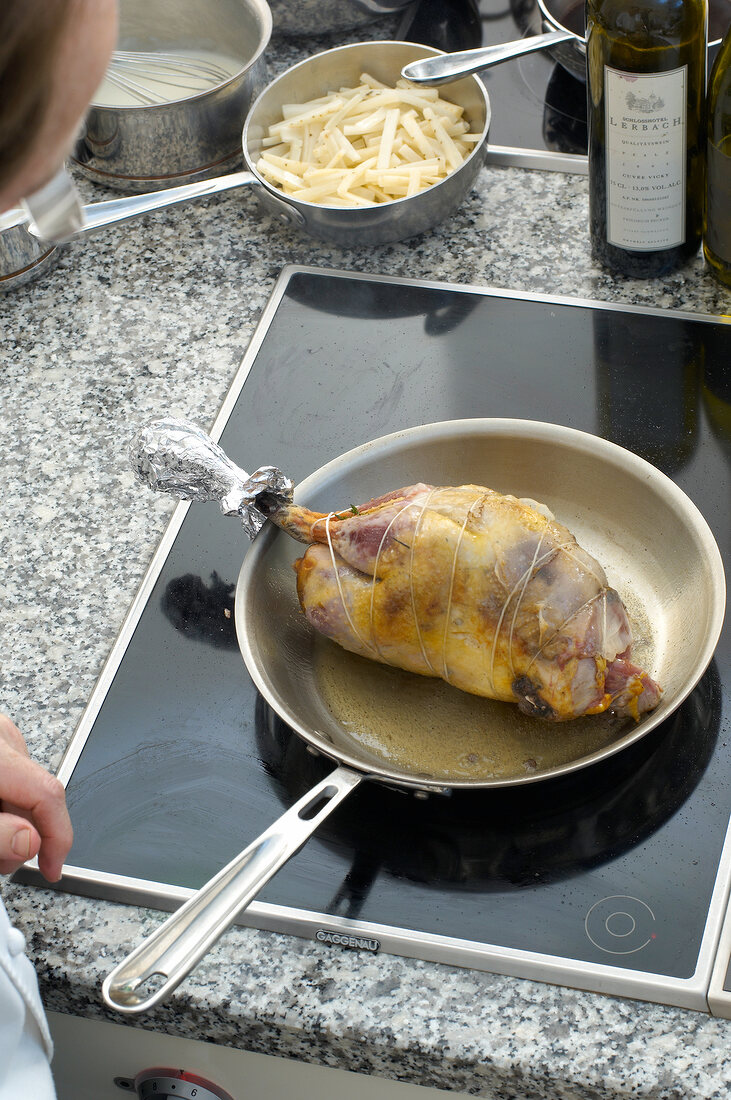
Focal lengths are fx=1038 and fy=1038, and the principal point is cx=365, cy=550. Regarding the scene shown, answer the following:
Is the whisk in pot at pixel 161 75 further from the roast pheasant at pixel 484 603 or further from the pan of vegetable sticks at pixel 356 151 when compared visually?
the roast pheasant at pixel 484 603

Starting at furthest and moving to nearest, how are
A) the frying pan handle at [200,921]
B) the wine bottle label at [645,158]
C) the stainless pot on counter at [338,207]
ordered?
the stainless pot on counter at [338,207]
the wine bottle label at [645,158]
the frying pan handle at [200,921]

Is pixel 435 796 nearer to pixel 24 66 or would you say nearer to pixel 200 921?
pixel 200 921

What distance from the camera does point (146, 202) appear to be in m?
1.10

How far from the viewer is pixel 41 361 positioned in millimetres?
1104

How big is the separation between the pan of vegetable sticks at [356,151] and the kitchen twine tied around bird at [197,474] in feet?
1.16

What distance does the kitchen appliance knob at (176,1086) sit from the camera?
76 cm

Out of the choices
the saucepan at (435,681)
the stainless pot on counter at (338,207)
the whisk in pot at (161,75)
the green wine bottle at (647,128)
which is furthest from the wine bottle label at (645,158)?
the whisk in pot at (161,75)

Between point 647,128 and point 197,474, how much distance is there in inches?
20.1

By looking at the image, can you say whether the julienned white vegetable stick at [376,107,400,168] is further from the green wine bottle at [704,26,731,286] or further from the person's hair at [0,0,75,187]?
the person's hair at [0,0,75,187]

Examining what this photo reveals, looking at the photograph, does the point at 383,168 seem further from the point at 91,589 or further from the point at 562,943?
the point at 562,943

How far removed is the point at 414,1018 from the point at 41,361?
2.52ft

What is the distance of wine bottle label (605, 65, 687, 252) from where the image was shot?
909mm

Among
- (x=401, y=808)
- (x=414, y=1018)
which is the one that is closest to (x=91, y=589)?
(x=401, y=808)

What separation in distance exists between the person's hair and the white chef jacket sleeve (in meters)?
0.48
